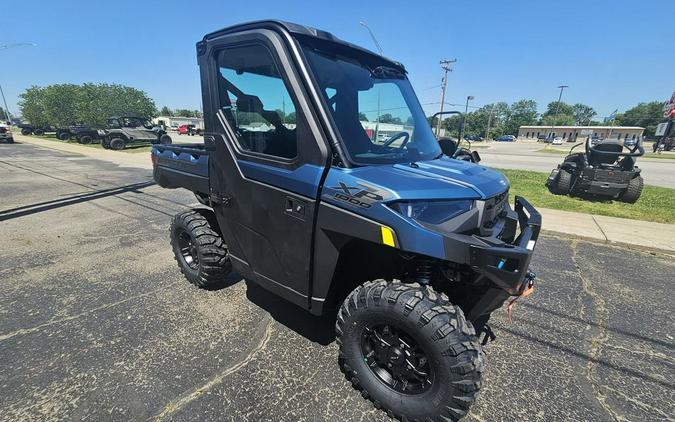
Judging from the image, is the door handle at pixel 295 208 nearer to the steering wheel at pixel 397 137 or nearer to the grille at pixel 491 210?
the steering wheel at pixel 397 137

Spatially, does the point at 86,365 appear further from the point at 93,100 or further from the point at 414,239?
the point at 93,100

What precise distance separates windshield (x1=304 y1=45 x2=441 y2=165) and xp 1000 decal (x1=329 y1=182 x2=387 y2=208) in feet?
0.77

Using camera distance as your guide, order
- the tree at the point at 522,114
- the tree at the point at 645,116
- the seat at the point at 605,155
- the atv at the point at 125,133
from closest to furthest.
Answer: the seat at the point at 605,155
the atv at the point at 125,133
the tree at the point at 645,116
the tree at the point at 522,114

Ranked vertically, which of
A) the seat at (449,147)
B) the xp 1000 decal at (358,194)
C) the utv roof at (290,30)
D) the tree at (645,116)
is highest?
the tree at (645,116)

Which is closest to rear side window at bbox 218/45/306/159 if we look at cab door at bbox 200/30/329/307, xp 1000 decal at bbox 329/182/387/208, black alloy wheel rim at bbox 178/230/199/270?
cab door at bbox 200/30/329/307

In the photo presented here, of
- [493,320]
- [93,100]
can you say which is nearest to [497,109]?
[93,100]

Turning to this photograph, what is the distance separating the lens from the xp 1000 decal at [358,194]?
1903 millimetres

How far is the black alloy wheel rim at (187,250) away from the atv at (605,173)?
9.66 meters

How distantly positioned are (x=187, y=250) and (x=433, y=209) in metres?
3.05

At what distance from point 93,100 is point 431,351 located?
1880 inches

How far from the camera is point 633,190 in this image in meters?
8.57

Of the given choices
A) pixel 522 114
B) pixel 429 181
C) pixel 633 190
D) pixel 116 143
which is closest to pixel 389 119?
pixel 429 181

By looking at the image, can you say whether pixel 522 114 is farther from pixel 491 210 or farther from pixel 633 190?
pixel 491 210

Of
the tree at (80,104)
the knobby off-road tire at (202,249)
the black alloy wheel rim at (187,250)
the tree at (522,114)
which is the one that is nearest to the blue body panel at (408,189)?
the knobby off-road tire at (202,249)
